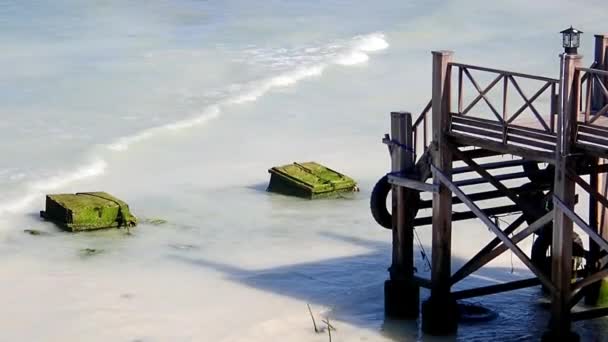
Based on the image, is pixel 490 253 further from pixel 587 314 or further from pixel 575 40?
pixel 575 40

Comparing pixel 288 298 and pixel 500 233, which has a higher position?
pixel 500 233

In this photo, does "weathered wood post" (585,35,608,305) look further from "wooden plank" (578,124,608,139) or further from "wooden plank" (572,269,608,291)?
"wooden plank" (578,124,608,139)

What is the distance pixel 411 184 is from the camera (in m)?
17.1

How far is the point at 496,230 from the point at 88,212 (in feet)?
31.7

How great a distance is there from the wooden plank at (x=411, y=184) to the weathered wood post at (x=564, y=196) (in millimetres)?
1808

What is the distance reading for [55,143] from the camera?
107 ft

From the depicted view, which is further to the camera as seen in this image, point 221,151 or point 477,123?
point 221,151

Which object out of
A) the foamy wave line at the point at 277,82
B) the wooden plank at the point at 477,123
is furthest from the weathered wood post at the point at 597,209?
the foamy wave line at the point at 277,82

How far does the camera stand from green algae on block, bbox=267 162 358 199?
26.1m

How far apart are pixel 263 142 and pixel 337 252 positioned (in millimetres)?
10735

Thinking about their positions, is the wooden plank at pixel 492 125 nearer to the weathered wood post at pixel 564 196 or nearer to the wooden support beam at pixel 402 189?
the weathered wood post at pixel 564 196

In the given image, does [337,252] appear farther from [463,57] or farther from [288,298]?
[463,57]

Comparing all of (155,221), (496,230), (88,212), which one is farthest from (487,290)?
(155,221)

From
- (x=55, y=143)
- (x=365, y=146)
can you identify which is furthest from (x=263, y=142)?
(x=55, y=143)
